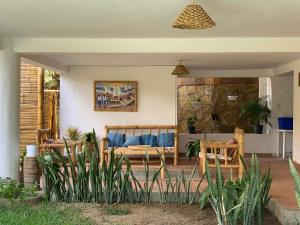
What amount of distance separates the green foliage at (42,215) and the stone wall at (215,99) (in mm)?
8456

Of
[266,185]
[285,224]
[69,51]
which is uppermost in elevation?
[69,51]

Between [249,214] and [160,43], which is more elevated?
[160,43]

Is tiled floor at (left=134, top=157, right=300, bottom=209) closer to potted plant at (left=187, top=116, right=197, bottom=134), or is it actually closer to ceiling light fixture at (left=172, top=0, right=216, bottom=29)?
potted plant at (left=187, top=116, right=197, bottom=134)

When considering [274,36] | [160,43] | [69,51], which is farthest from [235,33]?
[69,51]

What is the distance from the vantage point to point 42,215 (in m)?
4.73

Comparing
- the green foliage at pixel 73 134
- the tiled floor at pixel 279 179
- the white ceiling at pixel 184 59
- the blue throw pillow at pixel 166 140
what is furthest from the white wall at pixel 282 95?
the green foliage at pixel 73 134

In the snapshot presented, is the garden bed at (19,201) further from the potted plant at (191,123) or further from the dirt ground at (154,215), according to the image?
the potted plant at (191,123)

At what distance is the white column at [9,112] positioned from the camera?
22.8 feet

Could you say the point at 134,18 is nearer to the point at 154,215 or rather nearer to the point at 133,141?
the point at 154,215

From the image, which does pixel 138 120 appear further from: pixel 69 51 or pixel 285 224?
pixel 285 224

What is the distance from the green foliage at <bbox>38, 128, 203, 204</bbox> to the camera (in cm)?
514

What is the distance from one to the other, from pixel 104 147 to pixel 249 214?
4837mm

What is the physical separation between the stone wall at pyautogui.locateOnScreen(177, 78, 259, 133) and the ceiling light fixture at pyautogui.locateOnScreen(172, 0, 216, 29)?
884 cm

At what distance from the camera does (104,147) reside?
852 cm
